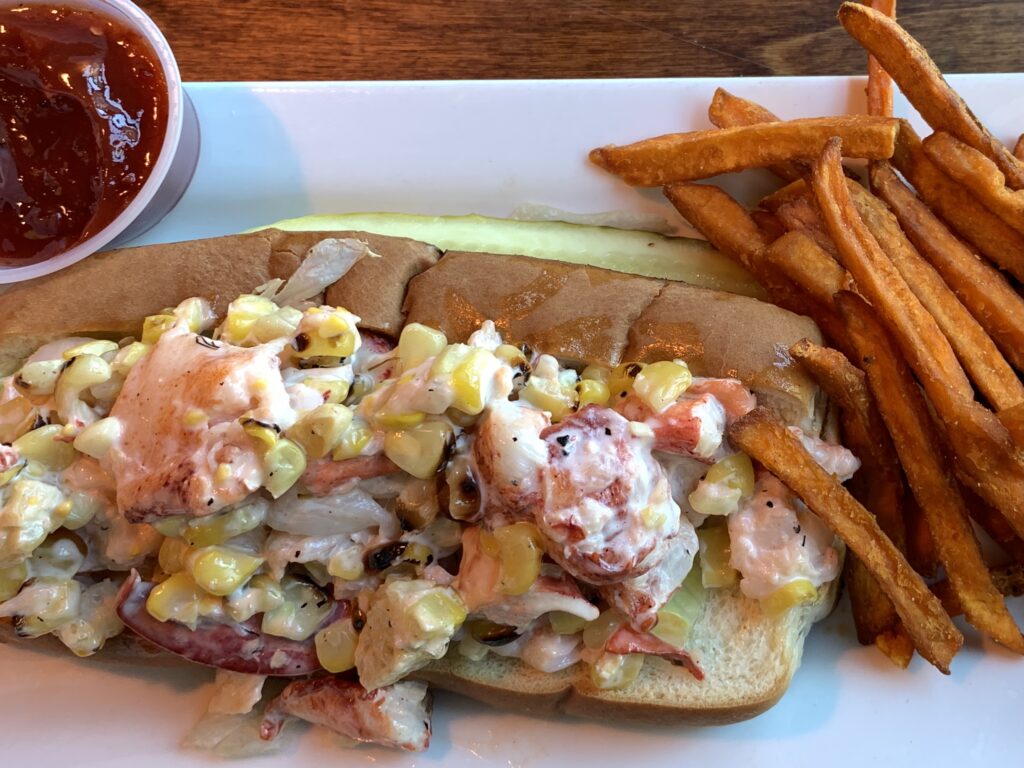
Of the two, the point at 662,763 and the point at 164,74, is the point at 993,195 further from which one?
the point at 164,74

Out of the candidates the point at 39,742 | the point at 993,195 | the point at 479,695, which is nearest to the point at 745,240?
the point at 993,195

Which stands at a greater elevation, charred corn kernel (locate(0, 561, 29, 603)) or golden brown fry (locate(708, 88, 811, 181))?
golden brown fry (locate(708, 88, 811, 181))

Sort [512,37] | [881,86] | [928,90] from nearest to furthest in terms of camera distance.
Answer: [928,90] → [881,86] → [512,37]

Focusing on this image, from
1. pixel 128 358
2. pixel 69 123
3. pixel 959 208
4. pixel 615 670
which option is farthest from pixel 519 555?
pixel 69 123

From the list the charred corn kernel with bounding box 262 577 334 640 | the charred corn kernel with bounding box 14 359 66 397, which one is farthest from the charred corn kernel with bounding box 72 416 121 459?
the charred corn kernel with bounding box 262 577 334 640

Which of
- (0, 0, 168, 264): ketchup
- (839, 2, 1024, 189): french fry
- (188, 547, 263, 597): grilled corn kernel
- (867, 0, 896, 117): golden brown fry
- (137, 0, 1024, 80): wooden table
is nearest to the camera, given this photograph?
(188, 547, 263, 597): grilled corn kernel

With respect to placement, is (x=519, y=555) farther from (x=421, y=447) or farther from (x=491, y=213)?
(x=491, y=213)

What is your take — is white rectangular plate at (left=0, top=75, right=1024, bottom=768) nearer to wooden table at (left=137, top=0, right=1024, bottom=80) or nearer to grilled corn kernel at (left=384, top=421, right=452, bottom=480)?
wooden table at (left=137, top=0, right=1024, bottom=80)
